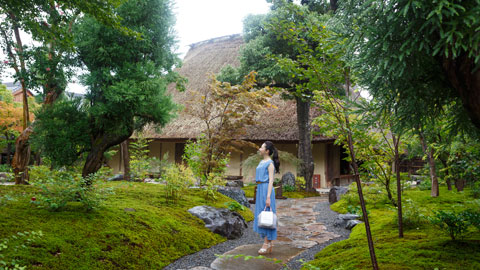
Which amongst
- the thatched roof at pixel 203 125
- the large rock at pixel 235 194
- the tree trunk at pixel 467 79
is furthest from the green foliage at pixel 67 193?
the thatched roof at pixel 203 125

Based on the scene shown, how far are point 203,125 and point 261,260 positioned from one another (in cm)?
1314

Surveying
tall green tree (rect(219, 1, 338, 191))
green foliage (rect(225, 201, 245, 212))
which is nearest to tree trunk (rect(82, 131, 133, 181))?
green foliage (rect(225, 201, 245, 212))

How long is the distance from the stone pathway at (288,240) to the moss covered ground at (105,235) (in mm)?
655

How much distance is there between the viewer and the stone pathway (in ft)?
13.5

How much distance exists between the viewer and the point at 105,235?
3.92 metres

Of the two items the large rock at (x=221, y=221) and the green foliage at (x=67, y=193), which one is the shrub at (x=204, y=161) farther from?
the green foliage at (x=67, y=193)

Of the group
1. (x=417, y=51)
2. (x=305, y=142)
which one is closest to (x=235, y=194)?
(x=305, y=142)

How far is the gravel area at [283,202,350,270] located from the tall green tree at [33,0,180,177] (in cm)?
322

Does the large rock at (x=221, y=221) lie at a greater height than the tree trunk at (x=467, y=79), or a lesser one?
lesser

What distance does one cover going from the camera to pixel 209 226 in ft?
18.3

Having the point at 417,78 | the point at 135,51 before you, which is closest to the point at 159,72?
the point at 135,51

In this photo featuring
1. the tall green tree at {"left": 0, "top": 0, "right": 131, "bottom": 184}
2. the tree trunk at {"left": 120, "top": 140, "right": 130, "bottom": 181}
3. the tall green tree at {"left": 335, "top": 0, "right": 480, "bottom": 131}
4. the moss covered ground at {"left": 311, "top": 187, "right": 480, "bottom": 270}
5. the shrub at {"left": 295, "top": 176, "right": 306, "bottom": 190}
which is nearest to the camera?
the tall green tree at {"left": 335, "top": 0, "right": 480, "bottom": 131}

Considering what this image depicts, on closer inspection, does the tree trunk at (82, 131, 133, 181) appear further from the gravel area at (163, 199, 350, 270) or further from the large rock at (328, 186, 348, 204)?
the large rock at (328, 186, 348, 204)

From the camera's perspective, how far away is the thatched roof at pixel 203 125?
15.2 m
